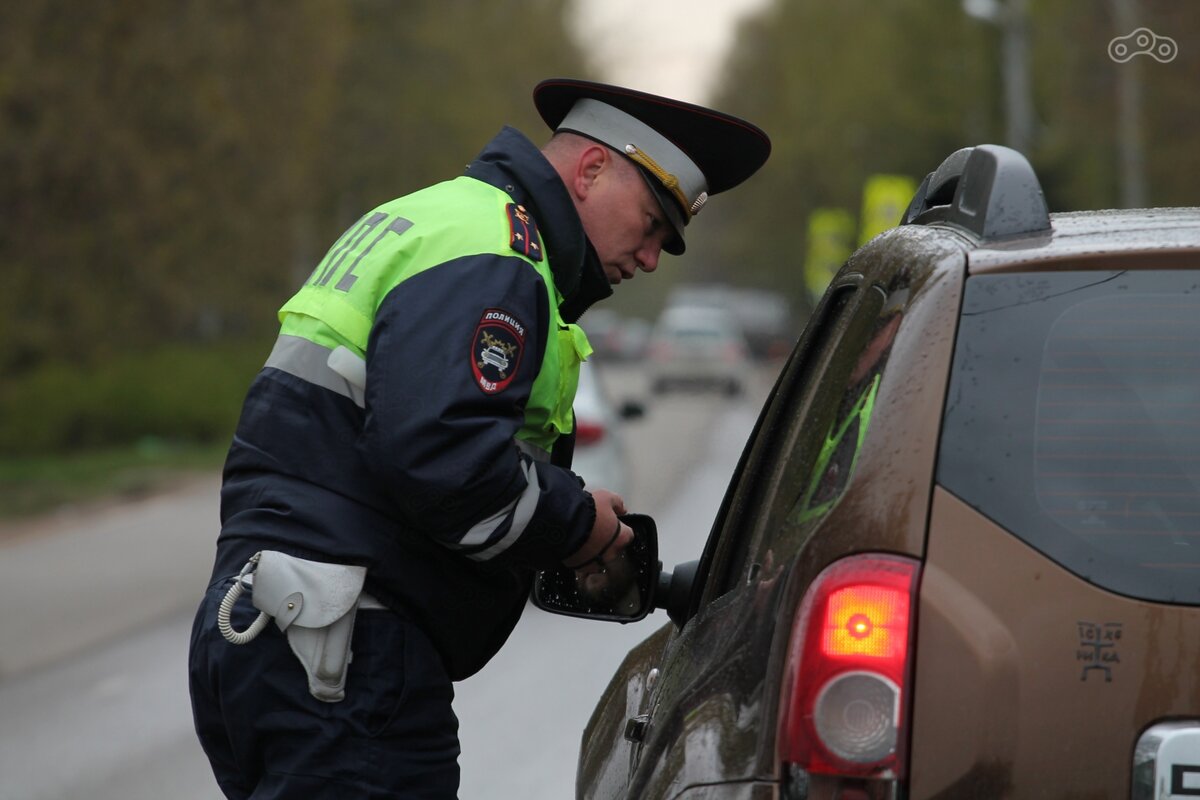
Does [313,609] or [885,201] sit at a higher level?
[885,201]

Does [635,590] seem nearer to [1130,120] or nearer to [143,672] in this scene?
[143,672]

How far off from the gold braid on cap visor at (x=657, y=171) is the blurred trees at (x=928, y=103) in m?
27.0

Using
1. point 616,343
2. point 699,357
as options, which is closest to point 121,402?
point 699,357

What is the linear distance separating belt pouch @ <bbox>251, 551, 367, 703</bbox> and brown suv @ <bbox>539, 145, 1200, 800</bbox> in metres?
0.63

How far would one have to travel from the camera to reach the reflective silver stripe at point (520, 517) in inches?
112

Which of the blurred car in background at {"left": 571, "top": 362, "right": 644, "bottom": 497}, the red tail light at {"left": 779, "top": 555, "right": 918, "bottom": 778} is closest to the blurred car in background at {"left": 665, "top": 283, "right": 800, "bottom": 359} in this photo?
the blurred car in background at {"left": 571, "top": 362, "right": 644, "bottom": 497}

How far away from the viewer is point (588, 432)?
11.5m

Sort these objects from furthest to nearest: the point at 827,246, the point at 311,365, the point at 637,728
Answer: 1. the point at 827,246
2. the point at 637,728
3. the point at 311,365

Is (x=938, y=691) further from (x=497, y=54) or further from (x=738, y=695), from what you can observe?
(x=497, y=54)

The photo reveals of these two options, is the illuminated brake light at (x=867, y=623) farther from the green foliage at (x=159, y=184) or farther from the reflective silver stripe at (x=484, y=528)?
the green foliage at (x=159, y=184)

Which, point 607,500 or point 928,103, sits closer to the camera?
point 607,500

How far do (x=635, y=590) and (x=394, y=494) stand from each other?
2.09ft

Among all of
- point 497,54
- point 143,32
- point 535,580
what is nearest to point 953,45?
point 497,54

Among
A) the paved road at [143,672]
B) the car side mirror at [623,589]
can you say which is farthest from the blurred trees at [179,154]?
the car side mirror at [623,589]
